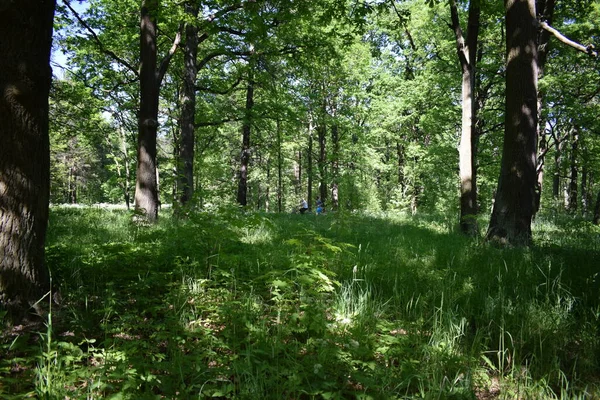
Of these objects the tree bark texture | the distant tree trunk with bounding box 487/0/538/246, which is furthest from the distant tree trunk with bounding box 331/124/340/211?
the distant tree trunk with bounding box 487/0/538/246

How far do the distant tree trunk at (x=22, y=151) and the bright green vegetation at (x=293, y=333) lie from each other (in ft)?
1.29

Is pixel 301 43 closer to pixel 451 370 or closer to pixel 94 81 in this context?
pixel 94 81

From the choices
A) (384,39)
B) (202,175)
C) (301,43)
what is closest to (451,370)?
(301,43)

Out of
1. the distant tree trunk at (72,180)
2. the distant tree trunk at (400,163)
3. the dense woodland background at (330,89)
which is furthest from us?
the distant tree trunk at (72,180)

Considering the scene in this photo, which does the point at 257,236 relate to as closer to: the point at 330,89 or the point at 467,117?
the point at 467,117

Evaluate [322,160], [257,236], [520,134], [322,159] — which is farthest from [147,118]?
[322,159]

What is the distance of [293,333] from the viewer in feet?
8.94

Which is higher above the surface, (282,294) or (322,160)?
(322,160)

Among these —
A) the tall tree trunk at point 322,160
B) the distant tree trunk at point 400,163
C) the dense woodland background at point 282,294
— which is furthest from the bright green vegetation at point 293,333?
the distant tree trunk at point 400,163

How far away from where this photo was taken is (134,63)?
16.0 meters

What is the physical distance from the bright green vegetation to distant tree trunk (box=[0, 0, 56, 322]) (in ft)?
1.29

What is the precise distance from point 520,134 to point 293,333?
6141 mm

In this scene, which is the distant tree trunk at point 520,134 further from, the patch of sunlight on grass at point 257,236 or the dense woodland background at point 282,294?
the patch of sunlight on grass at point 257,236

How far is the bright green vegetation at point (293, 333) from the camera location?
6.23ft
